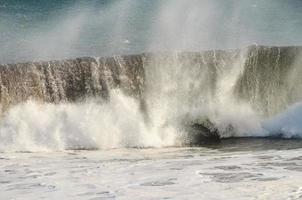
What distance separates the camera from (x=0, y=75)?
63.2 ft

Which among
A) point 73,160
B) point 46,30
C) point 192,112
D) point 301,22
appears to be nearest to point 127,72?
point 192,112

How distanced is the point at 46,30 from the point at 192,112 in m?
16.2

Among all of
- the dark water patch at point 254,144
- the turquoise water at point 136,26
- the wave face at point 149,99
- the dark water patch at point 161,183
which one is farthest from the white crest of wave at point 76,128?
the dark water patch at point 161,183

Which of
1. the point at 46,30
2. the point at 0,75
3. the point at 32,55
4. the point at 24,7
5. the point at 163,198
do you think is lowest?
the point at 163,198

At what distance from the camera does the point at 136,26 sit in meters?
36.8

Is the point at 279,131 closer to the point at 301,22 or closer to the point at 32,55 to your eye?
the point at 32,55

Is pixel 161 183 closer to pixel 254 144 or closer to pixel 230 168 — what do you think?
pixel 230 168

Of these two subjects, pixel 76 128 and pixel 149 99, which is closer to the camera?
pixel 76 128

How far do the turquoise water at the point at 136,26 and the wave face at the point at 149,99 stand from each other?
14.9 ft

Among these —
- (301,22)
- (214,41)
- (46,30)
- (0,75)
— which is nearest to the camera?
(0,75)

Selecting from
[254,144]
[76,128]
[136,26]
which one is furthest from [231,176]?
[136,26]

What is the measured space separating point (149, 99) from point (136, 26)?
1683cm

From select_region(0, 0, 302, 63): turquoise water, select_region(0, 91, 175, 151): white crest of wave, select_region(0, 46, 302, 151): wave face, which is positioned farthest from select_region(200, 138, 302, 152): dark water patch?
select_region(0, 0, 302, 63): turquoise water

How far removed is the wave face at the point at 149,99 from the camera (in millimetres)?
19031
